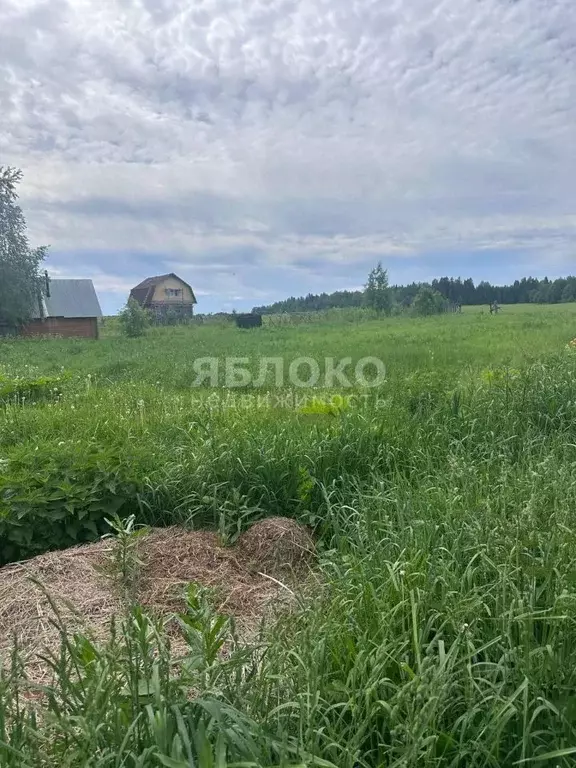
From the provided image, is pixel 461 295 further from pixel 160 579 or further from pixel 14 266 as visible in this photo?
pixel 160 579

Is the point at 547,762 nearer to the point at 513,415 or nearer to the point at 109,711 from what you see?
the point at 109,711

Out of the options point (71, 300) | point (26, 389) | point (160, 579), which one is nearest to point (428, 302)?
point (71, 300)

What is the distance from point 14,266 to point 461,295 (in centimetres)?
2887

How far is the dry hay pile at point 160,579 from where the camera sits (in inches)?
86.0

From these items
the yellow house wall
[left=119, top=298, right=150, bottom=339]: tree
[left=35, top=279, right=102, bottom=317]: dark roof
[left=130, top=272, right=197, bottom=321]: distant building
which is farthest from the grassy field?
the yellow house wall

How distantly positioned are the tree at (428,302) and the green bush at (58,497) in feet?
105

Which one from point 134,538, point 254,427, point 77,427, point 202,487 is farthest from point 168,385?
point 134,538

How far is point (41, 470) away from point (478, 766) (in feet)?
8.92

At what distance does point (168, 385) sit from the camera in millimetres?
7895

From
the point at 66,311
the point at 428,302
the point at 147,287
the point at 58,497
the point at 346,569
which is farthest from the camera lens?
the point at 147,287

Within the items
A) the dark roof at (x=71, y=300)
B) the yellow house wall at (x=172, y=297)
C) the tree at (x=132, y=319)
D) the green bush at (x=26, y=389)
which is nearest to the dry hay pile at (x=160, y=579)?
the green bush at (x=26, y=389)

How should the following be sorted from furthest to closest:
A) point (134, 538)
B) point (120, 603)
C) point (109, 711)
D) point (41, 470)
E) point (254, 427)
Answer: point (254, 427)
point (41, 470)
point (134, 538)
point (120, 603)
point (109, 711)

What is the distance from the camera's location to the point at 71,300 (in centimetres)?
3184

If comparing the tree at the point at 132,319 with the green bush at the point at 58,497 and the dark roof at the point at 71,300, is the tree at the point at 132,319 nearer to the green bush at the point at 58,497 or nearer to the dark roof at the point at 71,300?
the dark roof at the point at 71,300
